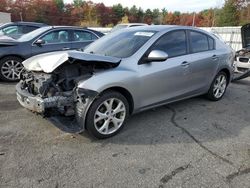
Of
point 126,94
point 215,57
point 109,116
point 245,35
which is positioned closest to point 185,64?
point 215,57

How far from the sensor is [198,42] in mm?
5410

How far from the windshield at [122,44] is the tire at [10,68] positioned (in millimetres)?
3031

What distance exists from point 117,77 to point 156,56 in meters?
0.72

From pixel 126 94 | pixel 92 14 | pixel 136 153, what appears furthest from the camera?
pixel 92 14

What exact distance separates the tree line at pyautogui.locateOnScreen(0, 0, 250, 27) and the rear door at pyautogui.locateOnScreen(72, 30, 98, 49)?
169 feet

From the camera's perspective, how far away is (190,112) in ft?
17.3

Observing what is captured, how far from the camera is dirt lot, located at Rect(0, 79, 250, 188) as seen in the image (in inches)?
120

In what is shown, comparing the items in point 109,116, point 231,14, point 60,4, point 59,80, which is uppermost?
point 60,4

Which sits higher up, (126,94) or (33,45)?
(33,45)

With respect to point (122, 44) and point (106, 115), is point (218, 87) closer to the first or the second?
point (122, 44)

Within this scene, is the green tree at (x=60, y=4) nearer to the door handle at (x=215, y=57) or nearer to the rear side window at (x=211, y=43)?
the rear side window at (x=211, y=43)

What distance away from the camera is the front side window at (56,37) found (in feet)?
25.7

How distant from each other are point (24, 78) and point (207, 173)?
311 cm

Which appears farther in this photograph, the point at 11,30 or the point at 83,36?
the point at 11,30
